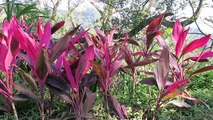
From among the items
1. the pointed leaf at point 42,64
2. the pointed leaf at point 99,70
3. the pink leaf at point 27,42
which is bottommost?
the pointed leaf at point 99,70

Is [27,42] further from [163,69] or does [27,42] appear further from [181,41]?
[181,41]

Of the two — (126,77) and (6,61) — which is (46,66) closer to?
(6,61)

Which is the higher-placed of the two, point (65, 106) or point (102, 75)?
point (102, 75)

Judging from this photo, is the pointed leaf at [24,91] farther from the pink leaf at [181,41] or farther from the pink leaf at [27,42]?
the pink leaf at [181,41]

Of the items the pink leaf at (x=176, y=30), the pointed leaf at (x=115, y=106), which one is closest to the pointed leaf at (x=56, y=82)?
the pointed leaf at (x=115, y=106)

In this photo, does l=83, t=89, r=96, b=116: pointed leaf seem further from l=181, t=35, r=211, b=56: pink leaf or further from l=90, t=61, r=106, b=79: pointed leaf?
l=181, t=35, r=211, b=56: pink leaf

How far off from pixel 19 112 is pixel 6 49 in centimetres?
47

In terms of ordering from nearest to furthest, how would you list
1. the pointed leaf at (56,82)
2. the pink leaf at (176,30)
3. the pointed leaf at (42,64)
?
the pointed leaf at (42,64) < the pointed leaf at (56,82) < the pink leaf at (176,30)

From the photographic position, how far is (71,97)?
41.8 inches

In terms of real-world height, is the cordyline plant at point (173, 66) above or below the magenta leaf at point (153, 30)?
below

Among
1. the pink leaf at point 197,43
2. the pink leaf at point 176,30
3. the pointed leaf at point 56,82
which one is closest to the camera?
the pointed leaf at point 56,82

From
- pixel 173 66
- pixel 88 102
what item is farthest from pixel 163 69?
pixel 88 102

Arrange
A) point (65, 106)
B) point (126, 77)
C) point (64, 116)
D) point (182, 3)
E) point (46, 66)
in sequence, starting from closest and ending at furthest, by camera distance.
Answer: point (46, 66)
point (64, 116)
point (65, 106)
point (126, 77)
point (182, 3)

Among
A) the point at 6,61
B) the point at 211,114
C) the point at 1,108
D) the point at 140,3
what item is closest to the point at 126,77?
the point at 211,114
